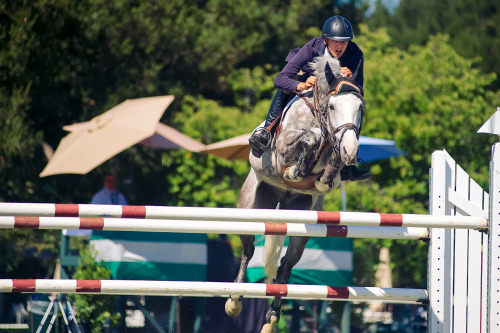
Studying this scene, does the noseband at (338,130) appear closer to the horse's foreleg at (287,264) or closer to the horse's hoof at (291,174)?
the horse's hoof at (291,174)

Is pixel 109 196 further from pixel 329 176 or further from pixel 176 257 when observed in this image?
pixel 329 176

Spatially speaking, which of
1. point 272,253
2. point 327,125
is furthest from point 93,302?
point 327,125

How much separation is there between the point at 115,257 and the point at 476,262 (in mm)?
3334

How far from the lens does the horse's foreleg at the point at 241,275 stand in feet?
17.7

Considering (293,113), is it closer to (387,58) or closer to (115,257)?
(115,257)

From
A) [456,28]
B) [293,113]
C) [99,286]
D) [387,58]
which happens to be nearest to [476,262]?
[293,113]

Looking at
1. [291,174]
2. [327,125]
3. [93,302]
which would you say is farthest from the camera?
[93,302]

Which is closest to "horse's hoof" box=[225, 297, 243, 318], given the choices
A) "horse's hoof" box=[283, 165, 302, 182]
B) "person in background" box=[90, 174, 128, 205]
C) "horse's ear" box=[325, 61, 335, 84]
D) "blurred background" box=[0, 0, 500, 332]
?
"horse's hoof" box=[283, 165, 302, 182]

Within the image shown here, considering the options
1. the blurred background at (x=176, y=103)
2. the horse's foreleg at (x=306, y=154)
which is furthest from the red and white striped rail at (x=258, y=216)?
the blurred background at (x=176, y=103)

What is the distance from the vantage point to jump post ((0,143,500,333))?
4051mm

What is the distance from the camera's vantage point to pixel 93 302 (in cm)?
643

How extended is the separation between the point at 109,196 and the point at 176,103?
21.5 ft

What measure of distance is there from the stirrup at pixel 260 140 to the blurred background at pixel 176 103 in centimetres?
527

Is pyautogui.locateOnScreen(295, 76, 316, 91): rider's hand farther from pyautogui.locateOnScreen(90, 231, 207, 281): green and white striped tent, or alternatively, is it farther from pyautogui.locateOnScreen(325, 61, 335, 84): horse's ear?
pyautogui.locateOnScreen(90, 231, 207, 281): green and white striped tent
